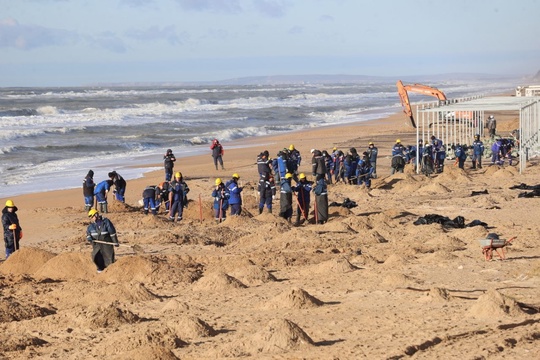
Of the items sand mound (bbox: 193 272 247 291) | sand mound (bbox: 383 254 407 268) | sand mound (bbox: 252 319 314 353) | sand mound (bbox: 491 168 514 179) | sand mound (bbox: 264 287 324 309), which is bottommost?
sand mound (bbox: 491 168 514 179)

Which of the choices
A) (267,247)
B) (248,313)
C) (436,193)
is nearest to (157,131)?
(436,193)

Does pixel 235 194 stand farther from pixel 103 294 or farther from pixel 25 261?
pixel 103 294

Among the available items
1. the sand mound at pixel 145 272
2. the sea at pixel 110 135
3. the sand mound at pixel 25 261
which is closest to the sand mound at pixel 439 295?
the sand mound at pixel 145 272

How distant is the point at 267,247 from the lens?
17.5 meters

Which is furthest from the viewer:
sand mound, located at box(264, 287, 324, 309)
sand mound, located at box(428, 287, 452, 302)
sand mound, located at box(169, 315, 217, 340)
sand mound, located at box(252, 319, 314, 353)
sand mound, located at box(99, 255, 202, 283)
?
sand mound, located at box(99, 255, 202, 283)

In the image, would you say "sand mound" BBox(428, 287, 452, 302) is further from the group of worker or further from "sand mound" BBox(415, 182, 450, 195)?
"sand mound" BBox(415, 182, 450, 195)

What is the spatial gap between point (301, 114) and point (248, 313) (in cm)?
6384

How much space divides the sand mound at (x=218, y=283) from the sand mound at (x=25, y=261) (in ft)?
12.5

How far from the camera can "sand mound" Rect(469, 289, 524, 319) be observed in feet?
34.7

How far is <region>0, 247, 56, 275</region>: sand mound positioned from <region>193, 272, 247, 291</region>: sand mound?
3809mm

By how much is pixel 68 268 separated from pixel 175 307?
12.2 ft

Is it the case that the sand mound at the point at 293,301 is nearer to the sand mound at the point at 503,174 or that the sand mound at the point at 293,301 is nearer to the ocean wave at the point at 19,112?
the sand mound at the point at 503,174

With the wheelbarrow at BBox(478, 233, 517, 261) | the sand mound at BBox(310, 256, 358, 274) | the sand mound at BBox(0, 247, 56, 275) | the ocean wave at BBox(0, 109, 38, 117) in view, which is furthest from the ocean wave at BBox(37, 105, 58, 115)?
the wheelbarrow at BBox(478, 233, 517, 261)

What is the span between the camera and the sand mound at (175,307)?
40.1ft
